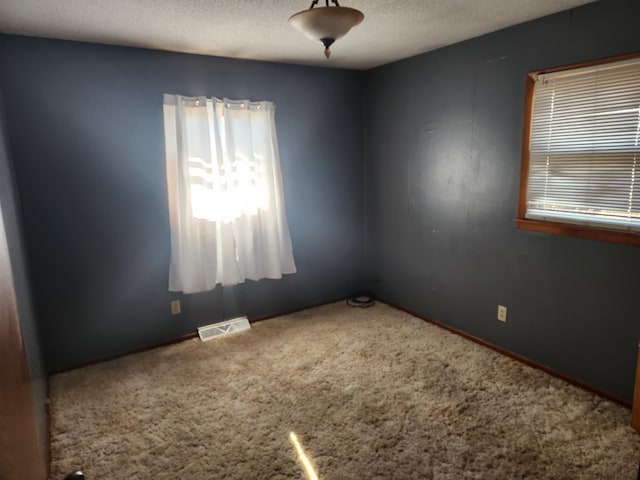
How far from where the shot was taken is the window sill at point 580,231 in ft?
7.02

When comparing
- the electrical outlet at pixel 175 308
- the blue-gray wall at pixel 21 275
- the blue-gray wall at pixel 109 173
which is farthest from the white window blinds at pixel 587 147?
the blue-gray wall at pixel 21 275

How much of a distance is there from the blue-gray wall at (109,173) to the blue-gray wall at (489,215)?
2.92 ft

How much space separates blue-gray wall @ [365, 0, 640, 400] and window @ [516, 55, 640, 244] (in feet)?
0.26

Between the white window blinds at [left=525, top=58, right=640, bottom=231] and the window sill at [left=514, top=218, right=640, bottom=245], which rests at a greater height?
the white window blinds at [left=525, top=58, right=640, bottom=231]

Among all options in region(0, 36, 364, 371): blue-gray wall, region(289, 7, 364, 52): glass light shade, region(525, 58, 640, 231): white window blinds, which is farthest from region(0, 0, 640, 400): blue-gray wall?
region(289, 7, 364, 52): glass light shade

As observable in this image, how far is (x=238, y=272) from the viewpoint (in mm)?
3340

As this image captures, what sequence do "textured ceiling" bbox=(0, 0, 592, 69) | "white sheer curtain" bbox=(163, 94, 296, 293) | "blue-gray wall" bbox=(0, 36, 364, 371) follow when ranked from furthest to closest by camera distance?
"white sheer curtain" bbox=(163, 94, 296, 293) < "blue-gray wall" bbox=(0, 36, 364, 371) < "textured ceiling" bbox=(0, 0, 592, 69)

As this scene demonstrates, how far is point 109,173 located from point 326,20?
2055 millimetres

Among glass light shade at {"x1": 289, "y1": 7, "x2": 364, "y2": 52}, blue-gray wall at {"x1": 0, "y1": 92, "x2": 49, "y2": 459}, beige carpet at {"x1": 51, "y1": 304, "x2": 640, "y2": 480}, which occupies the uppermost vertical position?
glass light shade at {"x1": 289, "y1": 7, "x2": 364, "y2": 52}

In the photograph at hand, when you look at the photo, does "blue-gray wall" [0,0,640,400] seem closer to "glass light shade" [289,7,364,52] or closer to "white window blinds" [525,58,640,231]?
"white window blinds" [525,58,640,231]

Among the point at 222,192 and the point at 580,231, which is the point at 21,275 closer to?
the point at 222,192

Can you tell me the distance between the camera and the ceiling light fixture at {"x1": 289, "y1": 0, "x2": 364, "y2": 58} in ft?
4.89

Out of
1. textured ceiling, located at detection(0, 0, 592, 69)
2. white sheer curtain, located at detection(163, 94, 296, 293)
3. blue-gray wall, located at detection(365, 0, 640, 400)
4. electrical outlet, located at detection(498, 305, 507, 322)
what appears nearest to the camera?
textured ceiling, located at detection(0, 0, 592, 69)

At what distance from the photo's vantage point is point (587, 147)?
7.45 ft
